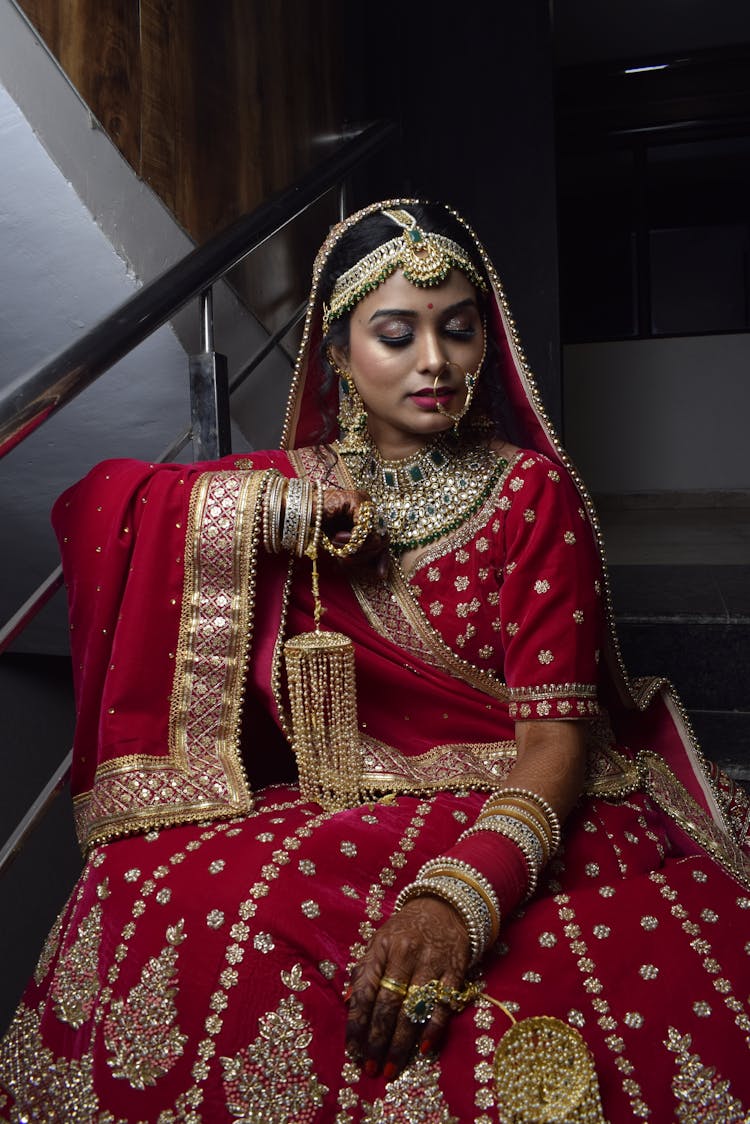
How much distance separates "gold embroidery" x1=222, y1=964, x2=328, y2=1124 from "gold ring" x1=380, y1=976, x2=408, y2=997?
98 millimetres

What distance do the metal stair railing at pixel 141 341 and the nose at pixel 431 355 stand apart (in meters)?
0.53

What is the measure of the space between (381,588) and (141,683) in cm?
40

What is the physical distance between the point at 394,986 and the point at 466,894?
0.14m

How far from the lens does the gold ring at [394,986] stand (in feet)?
3.75

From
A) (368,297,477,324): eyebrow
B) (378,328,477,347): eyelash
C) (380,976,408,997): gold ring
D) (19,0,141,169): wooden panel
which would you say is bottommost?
(380,976,408,997): gold ring

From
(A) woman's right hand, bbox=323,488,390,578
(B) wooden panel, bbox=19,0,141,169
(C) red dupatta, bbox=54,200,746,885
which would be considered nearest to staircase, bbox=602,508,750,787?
(C) red dupatta, bbox=54,200,746,885

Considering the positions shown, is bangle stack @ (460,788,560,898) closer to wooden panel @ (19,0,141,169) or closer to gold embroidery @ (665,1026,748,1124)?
gold embroidery @ (665,1026,748,1124)

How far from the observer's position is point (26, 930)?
3309mm

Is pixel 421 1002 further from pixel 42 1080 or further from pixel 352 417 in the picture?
pixel 352 417

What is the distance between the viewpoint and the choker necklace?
5.59 feet

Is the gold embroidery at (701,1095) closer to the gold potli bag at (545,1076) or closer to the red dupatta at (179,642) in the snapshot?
the gold potli bag at (545,1076)

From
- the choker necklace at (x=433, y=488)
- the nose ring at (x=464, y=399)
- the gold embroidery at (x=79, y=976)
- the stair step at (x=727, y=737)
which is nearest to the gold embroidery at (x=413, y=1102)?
the gold embroidery at (x=79, y=976)

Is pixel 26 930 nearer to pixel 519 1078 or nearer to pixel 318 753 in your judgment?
pixel 318 753

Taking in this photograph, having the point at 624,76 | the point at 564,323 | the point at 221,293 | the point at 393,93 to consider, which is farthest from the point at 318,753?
the point at 564,323
